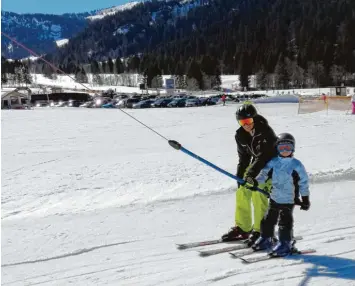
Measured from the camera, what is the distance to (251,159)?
504 centimetres

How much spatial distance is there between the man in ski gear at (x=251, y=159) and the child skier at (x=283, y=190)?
0.59 feet

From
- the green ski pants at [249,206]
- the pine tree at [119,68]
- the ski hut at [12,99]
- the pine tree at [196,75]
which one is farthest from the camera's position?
the pine tree at [119,68]

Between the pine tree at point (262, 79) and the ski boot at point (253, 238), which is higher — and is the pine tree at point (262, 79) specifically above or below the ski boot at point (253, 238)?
above

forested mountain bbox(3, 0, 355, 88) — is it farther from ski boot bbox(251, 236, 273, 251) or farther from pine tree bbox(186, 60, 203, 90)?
ski boot bbox(251, 236, 273, 251)

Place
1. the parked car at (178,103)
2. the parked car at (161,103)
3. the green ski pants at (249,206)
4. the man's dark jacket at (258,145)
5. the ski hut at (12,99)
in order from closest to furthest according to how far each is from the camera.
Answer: the man's dark jacket at (258,145)
the green ski pants at (249,206)
the parked car at (161,103)
the parked car at (178,103)
the ski hut at (12,99)

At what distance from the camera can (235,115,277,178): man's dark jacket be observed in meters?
4.66

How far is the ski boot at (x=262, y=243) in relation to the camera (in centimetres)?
475

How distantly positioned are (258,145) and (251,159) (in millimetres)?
353

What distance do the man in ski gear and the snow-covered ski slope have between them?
0.54 m

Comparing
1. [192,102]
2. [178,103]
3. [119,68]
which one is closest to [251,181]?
[178,103]

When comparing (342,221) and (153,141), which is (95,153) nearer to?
(153,141)

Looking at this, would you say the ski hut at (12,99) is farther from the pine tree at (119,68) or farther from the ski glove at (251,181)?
the pine tree at (119,68)

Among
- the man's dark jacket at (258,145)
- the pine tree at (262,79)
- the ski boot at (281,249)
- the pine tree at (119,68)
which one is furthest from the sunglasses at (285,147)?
the pine tree at (119,68)

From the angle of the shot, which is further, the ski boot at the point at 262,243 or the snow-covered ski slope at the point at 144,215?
the ski boot at the point at 262,243
